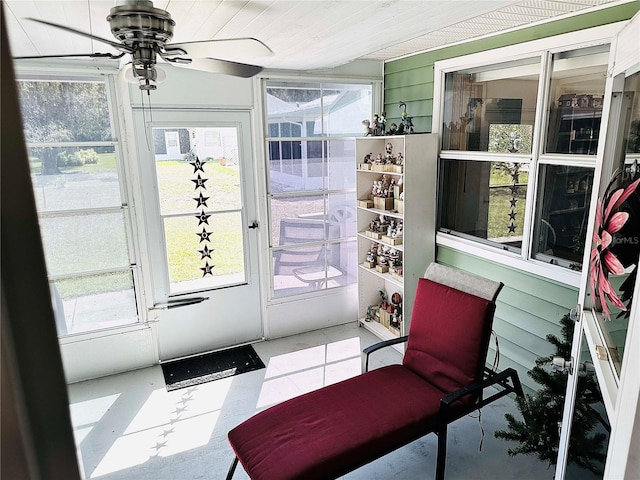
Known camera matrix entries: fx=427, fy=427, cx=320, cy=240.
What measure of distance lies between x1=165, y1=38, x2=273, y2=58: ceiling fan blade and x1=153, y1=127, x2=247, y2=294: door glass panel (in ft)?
5.41

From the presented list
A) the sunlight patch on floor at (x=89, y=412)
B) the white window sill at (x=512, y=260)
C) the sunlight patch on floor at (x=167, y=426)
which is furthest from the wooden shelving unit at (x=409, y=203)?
the sunlight patch on floor at (x=89, y=412)

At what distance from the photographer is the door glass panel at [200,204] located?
3307mm

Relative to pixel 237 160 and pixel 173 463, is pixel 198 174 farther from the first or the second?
pixel 173 463

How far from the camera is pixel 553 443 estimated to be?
2.18 m

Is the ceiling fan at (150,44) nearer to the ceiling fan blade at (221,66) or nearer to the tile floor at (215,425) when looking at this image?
the ceiling fan blade at (221,66)

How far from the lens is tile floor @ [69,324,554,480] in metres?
2.35

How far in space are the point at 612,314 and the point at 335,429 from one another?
1.33 meters

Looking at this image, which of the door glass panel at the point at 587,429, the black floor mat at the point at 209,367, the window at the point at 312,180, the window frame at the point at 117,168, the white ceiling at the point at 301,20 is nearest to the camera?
the door glass panel at the point at 587,429

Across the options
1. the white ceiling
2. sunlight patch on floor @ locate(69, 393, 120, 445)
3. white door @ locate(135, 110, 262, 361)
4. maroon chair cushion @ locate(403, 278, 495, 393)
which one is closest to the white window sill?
maroon chair cushion @ locate(403, 278, 495, 393)

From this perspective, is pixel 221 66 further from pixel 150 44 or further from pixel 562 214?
pixel 562 214

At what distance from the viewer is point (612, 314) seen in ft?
3.95

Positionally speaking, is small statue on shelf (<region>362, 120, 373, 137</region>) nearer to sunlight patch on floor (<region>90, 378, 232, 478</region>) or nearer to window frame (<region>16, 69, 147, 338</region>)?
window frame (<region>16, 69, 147, 338</region>)

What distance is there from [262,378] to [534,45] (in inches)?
114

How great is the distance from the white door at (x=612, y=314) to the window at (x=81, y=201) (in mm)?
2900
